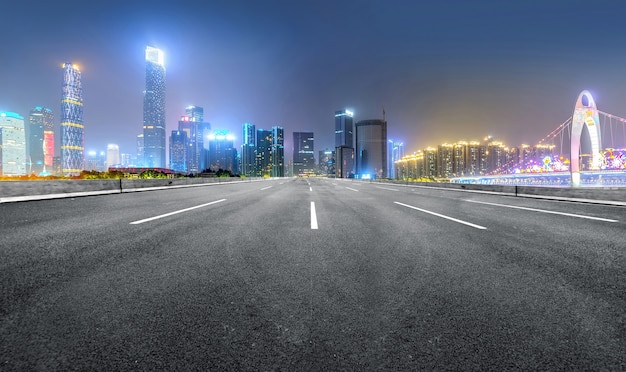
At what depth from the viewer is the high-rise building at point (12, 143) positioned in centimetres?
16812

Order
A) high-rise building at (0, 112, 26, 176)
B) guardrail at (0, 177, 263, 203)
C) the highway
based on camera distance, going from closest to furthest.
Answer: the highway → guardrail at (0, 177, 263, 203) → high-rise building at (0, 112, 26, 176)

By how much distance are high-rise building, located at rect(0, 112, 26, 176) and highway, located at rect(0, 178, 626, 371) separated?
23061cm

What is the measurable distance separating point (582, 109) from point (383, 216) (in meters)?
75.2

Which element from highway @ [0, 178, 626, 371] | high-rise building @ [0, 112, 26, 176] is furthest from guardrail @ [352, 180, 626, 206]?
high-rise building @ [0, 112, 26, 176]

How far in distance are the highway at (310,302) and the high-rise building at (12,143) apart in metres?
231

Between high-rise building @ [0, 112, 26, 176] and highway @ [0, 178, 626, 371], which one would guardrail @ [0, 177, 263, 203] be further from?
high-rise building @ [0, 112, 26, 176]

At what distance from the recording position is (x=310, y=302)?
2.61 m

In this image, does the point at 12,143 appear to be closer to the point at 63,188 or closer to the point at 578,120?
the point at 63,188

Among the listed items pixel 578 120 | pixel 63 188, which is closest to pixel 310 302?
pixel 63 188

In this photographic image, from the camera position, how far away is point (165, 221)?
6648 mm

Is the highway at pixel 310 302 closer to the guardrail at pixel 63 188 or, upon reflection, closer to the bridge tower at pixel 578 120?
the guardrail at pixel 63 188

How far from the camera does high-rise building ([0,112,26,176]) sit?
6619 inches

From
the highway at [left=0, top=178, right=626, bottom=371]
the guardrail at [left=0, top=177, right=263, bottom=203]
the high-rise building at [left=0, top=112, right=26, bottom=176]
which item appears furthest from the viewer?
the high-rise building at [left=0, top=112, right=26, bottom=176]

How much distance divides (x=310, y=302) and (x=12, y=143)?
24812cm
